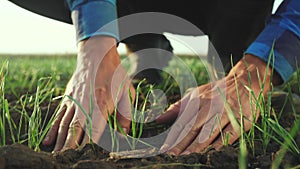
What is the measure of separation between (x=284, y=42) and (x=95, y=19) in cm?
69

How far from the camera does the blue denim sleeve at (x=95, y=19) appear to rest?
138 centimetres

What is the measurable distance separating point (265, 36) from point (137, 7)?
1.04 m

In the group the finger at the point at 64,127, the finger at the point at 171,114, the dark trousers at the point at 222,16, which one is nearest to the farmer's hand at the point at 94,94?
the finger at the point at 64,127

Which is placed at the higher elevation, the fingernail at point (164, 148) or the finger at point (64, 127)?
the finger at point (64, 127)

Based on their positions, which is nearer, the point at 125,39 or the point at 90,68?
the point at 90,68

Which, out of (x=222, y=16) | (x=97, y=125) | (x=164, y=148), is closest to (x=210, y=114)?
(x=164, y=148)

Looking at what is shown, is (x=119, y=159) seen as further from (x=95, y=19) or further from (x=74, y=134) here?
(x=95, y=19)

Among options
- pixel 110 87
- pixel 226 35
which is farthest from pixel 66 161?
pixel 226 35

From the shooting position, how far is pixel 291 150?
0.93 metres

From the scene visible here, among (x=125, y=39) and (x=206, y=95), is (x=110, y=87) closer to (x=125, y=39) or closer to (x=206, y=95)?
(x=206, y=95)

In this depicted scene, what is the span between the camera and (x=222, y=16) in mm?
2246

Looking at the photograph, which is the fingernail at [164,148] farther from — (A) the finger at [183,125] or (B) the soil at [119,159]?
(B) the soil at [119,159]

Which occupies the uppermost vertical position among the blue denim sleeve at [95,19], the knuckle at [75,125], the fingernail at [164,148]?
the blue denim sleeve at [95,19]

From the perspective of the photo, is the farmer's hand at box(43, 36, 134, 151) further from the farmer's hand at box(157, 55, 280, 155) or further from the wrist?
the farmer's hand at box(157, 55, 280, 155)
